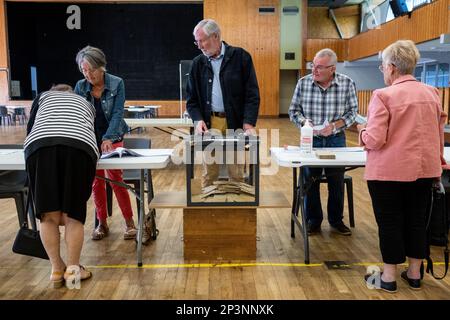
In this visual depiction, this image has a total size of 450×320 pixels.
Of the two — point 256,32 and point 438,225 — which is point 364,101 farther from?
point 438,225

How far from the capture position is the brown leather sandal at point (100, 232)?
3.21m

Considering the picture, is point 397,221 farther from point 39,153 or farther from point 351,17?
point 351,17

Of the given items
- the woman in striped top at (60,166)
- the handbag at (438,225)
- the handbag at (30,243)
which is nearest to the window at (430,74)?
the handbag at (438,225)

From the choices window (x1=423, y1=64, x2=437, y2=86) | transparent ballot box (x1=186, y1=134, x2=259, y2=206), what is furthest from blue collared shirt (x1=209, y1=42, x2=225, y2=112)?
window (x1=423, y1=64, x2=437, y2=86)

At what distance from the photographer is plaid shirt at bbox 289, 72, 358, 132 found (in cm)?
318

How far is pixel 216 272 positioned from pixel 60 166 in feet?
3.45

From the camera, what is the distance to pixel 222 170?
283 centimetres

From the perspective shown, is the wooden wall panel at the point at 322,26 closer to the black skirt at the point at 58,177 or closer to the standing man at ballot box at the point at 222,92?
the standing man at ballot box at the point at 222,92

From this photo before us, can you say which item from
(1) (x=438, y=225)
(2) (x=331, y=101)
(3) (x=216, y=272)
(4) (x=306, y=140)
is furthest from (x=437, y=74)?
(3) (x=216, y=272)

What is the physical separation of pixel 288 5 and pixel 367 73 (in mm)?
3526

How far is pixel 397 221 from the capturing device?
218 centimetres

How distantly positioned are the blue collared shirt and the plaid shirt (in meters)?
0.61

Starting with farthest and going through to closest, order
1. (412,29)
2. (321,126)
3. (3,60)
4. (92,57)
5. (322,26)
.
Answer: (322,26) → (3,60) → (412,29) → (321,126) → (92,57)

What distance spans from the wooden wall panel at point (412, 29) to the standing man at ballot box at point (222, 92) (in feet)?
22.4
